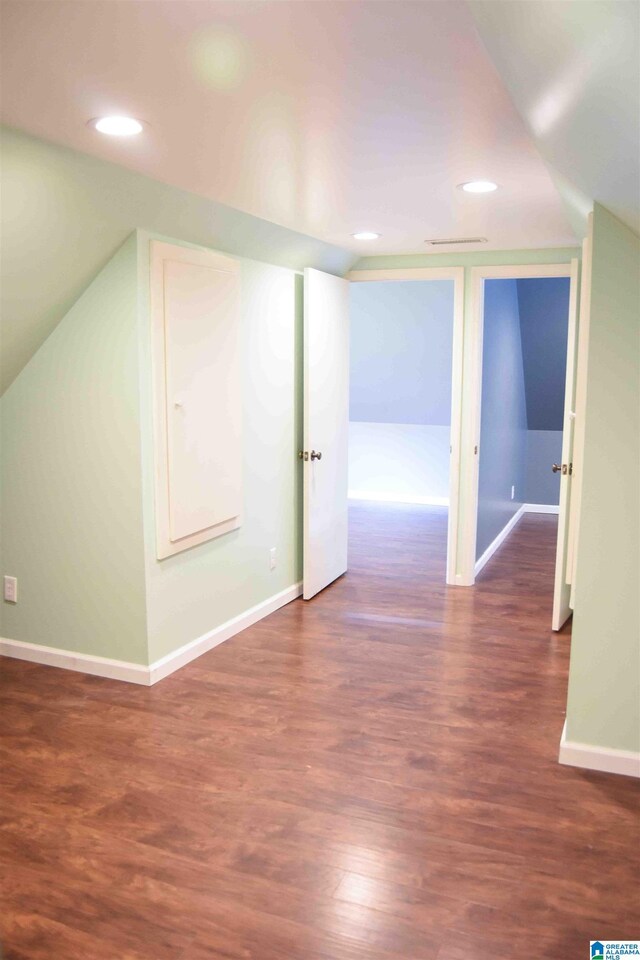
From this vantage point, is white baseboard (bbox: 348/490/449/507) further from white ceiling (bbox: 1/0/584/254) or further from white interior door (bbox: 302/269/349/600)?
white ceiling (bbox: 1/0/584/254)

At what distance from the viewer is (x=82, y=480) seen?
358 cm

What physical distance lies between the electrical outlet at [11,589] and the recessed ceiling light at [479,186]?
2706mm

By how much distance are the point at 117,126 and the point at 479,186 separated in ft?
4.50

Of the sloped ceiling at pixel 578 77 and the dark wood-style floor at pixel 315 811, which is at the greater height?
the sloped ceiling at pixel 578 77

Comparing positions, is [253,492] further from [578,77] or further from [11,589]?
[578,77]

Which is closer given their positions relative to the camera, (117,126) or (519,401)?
(117,126)

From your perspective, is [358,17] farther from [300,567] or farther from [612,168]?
[300,567]

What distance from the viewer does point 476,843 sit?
2439 millimetres

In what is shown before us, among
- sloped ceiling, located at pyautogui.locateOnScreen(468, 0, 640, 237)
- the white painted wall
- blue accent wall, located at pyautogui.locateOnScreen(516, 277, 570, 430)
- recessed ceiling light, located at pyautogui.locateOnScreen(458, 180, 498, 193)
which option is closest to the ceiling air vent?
recessed ceiling light, located at pyautogui.locateOnScreen(458, 180, 498, 193)

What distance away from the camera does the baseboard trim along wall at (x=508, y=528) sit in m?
5.67

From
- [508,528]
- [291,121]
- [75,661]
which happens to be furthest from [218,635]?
[508,528]

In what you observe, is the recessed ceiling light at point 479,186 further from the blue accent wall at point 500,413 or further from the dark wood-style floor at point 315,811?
the blue accent wall at point 500,413

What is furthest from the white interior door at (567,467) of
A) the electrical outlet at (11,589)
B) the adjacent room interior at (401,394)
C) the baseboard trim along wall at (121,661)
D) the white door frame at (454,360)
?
the electrical outlet at (11,589)

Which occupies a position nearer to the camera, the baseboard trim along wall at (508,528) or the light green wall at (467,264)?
Answer: the light green wall at (467,264)
